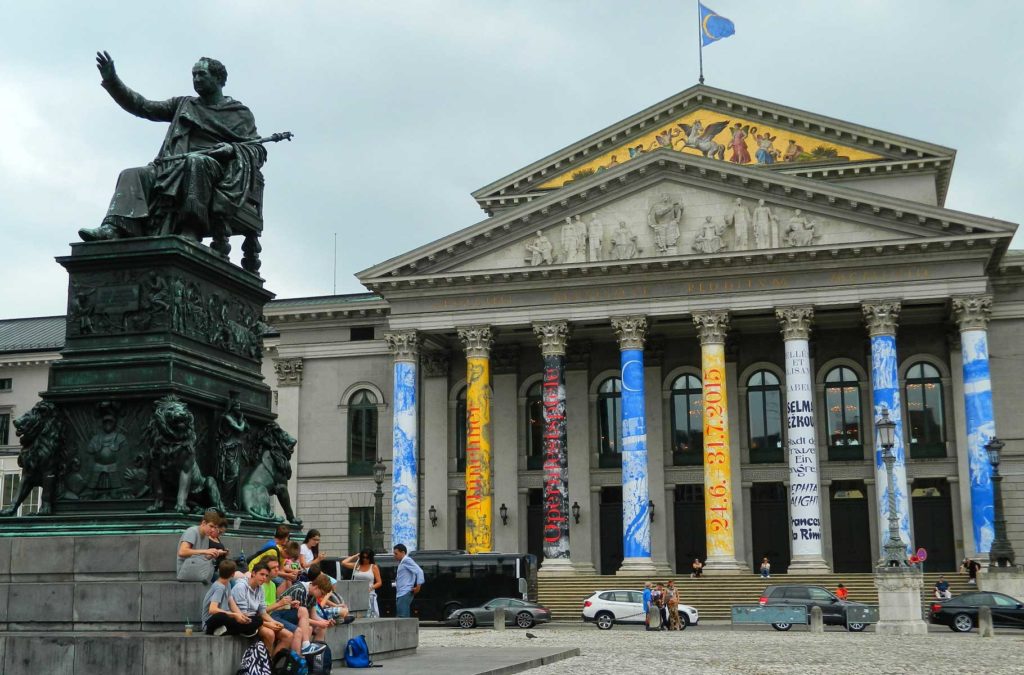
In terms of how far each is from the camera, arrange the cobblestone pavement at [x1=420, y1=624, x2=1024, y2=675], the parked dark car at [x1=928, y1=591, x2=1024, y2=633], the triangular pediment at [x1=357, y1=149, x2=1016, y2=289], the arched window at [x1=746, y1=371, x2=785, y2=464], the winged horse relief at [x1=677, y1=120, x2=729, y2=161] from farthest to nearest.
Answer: the winged horse relief at [x1=677, y1=120, x2=729, y2=161] → the arched window at [x1=746, y1=371, x2=785, y2=464] → the triangular pediment at [x1=357, y1=149, x2=1016, y2=289] → the parked dark car at [x1=928, y1=591, x2=1024, y2=633] → the cobblestone pavement at [x1=420, y1=624, x2=1024, y2=675]

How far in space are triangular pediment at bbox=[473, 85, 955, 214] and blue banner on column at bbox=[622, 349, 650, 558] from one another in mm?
11347

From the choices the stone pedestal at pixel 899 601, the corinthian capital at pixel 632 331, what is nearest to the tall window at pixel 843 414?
the corinthian capital at pixel 632 331

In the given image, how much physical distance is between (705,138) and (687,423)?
13374mm

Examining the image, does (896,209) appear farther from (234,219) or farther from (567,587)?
(234,219)

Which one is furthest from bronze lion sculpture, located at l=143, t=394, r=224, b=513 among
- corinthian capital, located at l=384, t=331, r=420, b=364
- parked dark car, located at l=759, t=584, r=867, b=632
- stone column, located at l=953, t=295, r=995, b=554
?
corinthian capital, located at l=384, t=331, r=420, b=364

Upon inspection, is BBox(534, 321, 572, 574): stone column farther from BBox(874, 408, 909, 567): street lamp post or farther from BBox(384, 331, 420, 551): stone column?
BBox(874, 408, 909, 567): street lamp post

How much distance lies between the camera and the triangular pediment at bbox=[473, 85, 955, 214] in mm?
53719

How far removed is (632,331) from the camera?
48.3 m

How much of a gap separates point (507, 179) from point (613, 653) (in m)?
37.7

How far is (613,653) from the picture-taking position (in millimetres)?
22828

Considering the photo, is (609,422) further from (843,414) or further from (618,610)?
(618,610)

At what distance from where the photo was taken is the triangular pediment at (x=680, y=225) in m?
45.6

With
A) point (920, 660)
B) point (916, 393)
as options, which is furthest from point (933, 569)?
point (920, 660)

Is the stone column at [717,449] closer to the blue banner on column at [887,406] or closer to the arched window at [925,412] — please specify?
the blue banner on column at [887,406]
